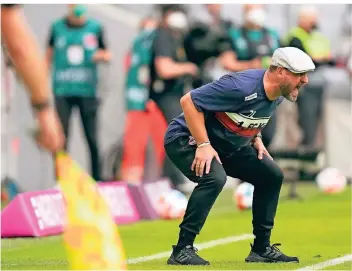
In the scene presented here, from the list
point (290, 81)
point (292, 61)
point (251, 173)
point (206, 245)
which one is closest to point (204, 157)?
point (251, 173)

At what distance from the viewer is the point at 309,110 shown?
1875 cm

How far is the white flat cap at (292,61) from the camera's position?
8.36 meters

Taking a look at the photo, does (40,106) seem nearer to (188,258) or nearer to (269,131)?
(188,258)

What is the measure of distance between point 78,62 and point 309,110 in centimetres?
473

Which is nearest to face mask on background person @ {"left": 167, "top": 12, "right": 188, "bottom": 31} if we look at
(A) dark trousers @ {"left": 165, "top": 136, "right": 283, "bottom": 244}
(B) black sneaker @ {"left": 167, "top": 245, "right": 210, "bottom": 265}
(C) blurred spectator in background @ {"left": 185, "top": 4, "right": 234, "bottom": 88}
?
(C) blurred spectator in background @ {"left": 185, "top": 4, "right": 234, "bottom": 88}

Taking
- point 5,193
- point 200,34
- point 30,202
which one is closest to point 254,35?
point 200,34

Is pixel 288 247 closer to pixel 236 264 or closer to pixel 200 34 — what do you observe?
pixel 236 264

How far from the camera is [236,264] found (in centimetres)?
868

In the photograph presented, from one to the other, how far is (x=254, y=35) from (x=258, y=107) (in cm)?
785

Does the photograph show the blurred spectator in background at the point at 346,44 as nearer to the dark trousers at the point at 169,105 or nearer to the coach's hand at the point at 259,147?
the dark trousers at the point at 169,105

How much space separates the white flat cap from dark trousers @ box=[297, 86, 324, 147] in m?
10.3

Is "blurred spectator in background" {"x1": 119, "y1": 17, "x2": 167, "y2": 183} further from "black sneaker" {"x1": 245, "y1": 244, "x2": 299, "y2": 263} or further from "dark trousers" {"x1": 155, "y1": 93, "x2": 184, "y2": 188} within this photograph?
"black sneaker" {"x1": 245, "y1": 244, "x2": 299, "y2": 263}

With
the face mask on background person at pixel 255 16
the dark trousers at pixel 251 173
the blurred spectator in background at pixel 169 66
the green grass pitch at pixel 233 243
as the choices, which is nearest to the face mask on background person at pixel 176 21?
the blurred spectator in background at pixel 169 66

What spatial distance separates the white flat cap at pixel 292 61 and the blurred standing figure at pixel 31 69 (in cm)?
306
